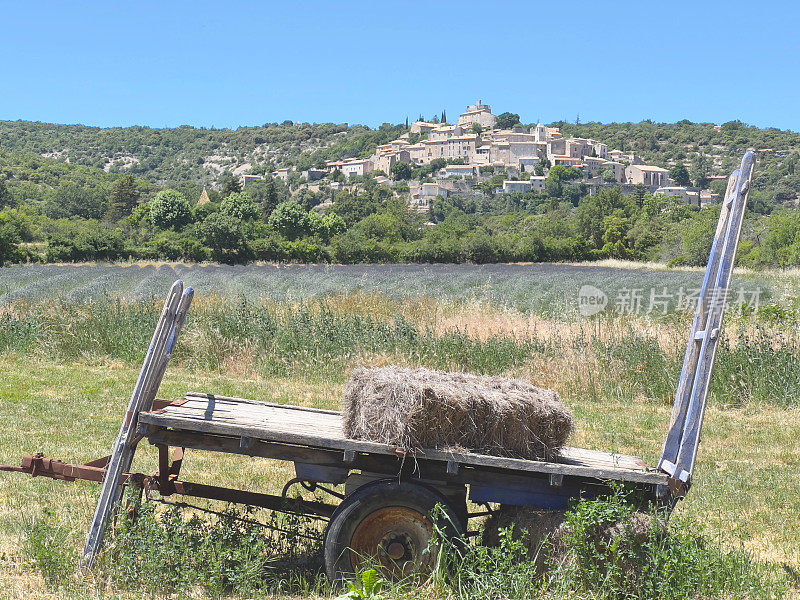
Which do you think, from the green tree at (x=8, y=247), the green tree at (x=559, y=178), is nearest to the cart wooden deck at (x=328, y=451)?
the green tree at (x=8, y=247)

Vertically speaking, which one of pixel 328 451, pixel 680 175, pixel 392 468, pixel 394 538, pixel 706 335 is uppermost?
pixel 680 175

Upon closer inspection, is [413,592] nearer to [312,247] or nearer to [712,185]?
[312,247]

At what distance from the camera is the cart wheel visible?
4391mm

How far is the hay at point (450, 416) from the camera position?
14.4 ft

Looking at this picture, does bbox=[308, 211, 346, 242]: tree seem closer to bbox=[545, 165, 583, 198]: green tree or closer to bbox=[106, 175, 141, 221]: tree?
bbox=[106, 175, 141, 221]: tree

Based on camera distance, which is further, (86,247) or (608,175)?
(608,175)

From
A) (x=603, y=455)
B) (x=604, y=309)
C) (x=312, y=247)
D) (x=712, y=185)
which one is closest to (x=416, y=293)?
(x=604, y=309)

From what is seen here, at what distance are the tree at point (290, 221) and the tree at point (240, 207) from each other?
5.13 m

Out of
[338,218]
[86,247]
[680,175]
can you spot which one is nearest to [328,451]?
[86,247]

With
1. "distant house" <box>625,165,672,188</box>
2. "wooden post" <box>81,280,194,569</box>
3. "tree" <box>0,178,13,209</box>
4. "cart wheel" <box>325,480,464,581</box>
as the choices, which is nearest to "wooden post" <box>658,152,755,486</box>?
"cart wheel" <box>325,480,464,581</box>

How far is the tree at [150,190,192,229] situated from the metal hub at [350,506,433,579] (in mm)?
100593

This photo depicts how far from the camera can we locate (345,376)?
1244 cm

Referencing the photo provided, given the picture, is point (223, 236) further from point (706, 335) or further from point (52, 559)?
point (706, 335)

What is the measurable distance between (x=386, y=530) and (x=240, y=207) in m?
106
